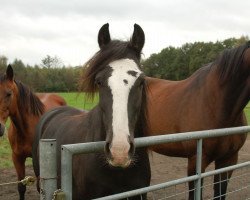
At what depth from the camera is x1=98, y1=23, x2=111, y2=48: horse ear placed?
248 cm

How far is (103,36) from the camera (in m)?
2.53

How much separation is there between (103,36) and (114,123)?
0.86 m

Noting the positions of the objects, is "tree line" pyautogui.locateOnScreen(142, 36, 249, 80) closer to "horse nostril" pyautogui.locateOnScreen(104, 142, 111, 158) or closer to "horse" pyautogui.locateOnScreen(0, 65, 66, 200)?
"horse" pyautogui.locateOnScreen(0, 65, 66, 200)

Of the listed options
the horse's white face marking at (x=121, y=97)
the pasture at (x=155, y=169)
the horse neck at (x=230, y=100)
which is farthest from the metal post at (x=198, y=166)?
the pasture at (x=155, y=169)

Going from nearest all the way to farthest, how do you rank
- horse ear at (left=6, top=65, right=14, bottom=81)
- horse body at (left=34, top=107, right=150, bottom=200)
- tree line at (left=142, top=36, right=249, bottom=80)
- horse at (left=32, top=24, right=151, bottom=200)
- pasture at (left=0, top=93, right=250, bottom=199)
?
horse at (left=32, top=24, right=151, bottom=200), horse body at (left=34, top=107, right=150, bottom=200), horse ear at (left=6, top=65, right=14, bottom=81), pasture at (left=0, top=93, right=250, bottom=199), tree line at (left=142, top=36, right=249, bottom=80)

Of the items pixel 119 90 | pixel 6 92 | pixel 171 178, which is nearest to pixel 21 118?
pixel 6 92

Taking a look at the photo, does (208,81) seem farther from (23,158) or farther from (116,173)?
(23,158)

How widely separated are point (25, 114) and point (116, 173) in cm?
324

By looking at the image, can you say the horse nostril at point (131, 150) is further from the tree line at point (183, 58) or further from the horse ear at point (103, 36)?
the tree line at point (183, 58)

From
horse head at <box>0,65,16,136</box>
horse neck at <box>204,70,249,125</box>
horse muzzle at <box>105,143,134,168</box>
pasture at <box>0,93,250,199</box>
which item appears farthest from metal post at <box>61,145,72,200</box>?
pasture at <box>0,93,250,199</box>

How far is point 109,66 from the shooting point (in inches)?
89.1

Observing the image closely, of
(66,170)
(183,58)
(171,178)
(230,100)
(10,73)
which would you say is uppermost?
(183,58)

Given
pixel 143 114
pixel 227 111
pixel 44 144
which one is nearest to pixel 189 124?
pixel 227 111

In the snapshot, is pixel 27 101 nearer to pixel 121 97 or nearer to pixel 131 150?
pixel 121 97
